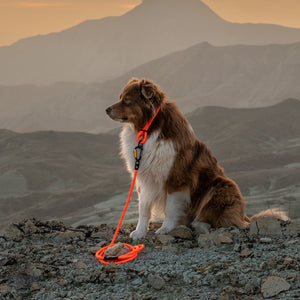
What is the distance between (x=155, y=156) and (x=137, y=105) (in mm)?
681

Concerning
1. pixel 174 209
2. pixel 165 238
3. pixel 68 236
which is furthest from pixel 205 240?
pixel 68 236

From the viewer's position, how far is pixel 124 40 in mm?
141250

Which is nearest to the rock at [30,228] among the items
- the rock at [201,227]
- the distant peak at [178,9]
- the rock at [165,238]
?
the rock at [165,238]

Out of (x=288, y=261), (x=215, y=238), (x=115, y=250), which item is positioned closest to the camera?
(x=288, y=261)

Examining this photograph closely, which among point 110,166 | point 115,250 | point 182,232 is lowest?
point 110,166

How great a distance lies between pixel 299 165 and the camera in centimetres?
2569

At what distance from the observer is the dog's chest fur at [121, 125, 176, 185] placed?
5602 millimetres

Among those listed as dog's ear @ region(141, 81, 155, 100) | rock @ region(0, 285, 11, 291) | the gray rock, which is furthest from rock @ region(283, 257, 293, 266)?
the gray rock

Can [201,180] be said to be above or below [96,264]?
above

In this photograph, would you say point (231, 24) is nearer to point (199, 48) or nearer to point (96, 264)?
point (199, 48)

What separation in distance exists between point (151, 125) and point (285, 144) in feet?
Result: 102

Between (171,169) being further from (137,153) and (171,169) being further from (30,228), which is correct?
(30,228)

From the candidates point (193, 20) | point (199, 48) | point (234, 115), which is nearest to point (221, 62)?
point (199, 48)

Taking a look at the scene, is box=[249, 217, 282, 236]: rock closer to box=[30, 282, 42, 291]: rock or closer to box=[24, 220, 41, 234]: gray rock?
box=[30, 282, 42, 291]: rock
